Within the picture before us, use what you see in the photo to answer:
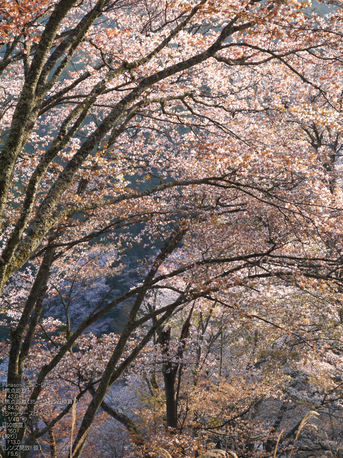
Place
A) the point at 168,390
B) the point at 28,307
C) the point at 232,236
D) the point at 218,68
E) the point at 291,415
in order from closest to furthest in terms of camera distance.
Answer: the point at 28,307
the point at 232,236
the point at 218,68
the point at 168,390
the point at 291,415

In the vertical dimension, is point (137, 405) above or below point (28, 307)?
below

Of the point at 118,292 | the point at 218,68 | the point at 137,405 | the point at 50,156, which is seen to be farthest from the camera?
the point at 118,292

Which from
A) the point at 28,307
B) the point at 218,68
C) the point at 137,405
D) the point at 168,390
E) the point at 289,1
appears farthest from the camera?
the point at 137,405

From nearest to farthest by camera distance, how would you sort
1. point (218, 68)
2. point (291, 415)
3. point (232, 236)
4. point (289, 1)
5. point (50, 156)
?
point (50, 156) → point (289, 1) → point (232, 236) → point (218, 68) → point (291, 415)

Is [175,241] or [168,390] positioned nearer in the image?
[175,241]

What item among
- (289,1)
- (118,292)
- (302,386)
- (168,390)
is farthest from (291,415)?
(118,292)

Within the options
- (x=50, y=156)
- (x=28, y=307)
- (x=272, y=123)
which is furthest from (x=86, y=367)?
(x=272, y=123)

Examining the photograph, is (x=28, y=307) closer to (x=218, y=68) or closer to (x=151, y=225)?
(x=151, y=225)

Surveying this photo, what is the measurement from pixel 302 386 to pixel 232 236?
1293 centimetres

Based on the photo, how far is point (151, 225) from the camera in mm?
8273

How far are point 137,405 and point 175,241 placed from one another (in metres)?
13.8

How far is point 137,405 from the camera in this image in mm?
17797

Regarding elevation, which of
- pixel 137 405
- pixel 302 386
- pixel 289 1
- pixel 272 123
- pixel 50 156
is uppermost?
pixel 272 123

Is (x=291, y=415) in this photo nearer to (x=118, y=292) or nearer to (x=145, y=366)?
(x=145, y=366)
